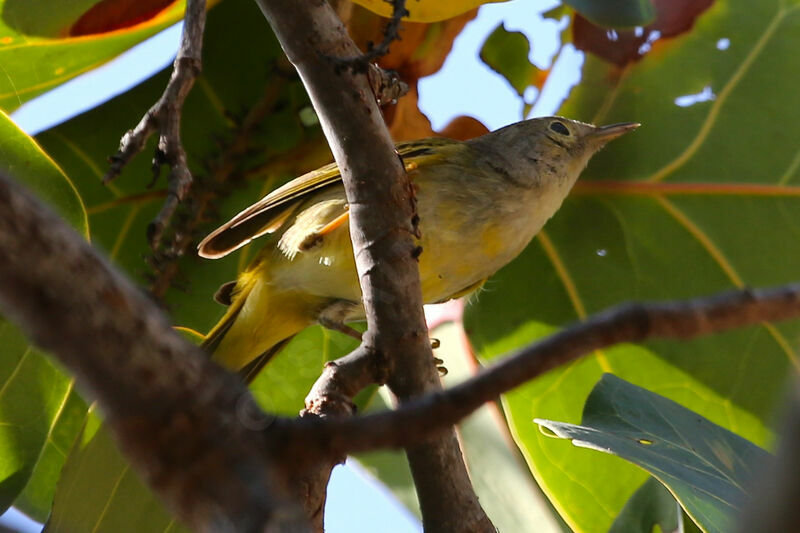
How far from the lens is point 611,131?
2900mm

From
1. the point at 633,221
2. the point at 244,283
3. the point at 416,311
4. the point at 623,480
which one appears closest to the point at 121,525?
the point at 244,283

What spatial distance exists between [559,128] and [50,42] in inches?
62.9

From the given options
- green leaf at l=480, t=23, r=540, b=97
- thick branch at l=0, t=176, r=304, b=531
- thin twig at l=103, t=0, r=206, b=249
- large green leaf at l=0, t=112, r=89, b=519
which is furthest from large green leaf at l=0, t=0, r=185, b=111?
thick branch at l=0, t=176, r=304, b=531

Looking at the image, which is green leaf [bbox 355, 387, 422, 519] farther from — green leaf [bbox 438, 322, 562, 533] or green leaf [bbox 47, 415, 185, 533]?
green leaf [bbox 47, 415, 185, 533]

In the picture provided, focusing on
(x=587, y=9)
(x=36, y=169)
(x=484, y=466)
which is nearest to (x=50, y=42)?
(x=36, y=169)

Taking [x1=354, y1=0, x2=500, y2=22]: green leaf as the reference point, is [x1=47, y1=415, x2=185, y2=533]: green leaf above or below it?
below

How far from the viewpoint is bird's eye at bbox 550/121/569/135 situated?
305cm

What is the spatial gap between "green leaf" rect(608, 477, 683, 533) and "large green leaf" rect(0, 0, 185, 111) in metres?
1.92

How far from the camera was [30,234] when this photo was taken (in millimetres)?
660

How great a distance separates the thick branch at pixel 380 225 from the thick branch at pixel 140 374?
0.94 meters

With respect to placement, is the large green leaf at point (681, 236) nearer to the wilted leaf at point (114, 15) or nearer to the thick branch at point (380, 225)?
the thick branch at point (380, 225)

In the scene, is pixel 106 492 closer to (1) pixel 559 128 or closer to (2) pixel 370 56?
(2) pixel 370 56

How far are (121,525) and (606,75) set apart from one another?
195 centimetres

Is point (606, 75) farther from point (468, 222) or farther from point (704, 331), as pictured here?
point (704, 331)
